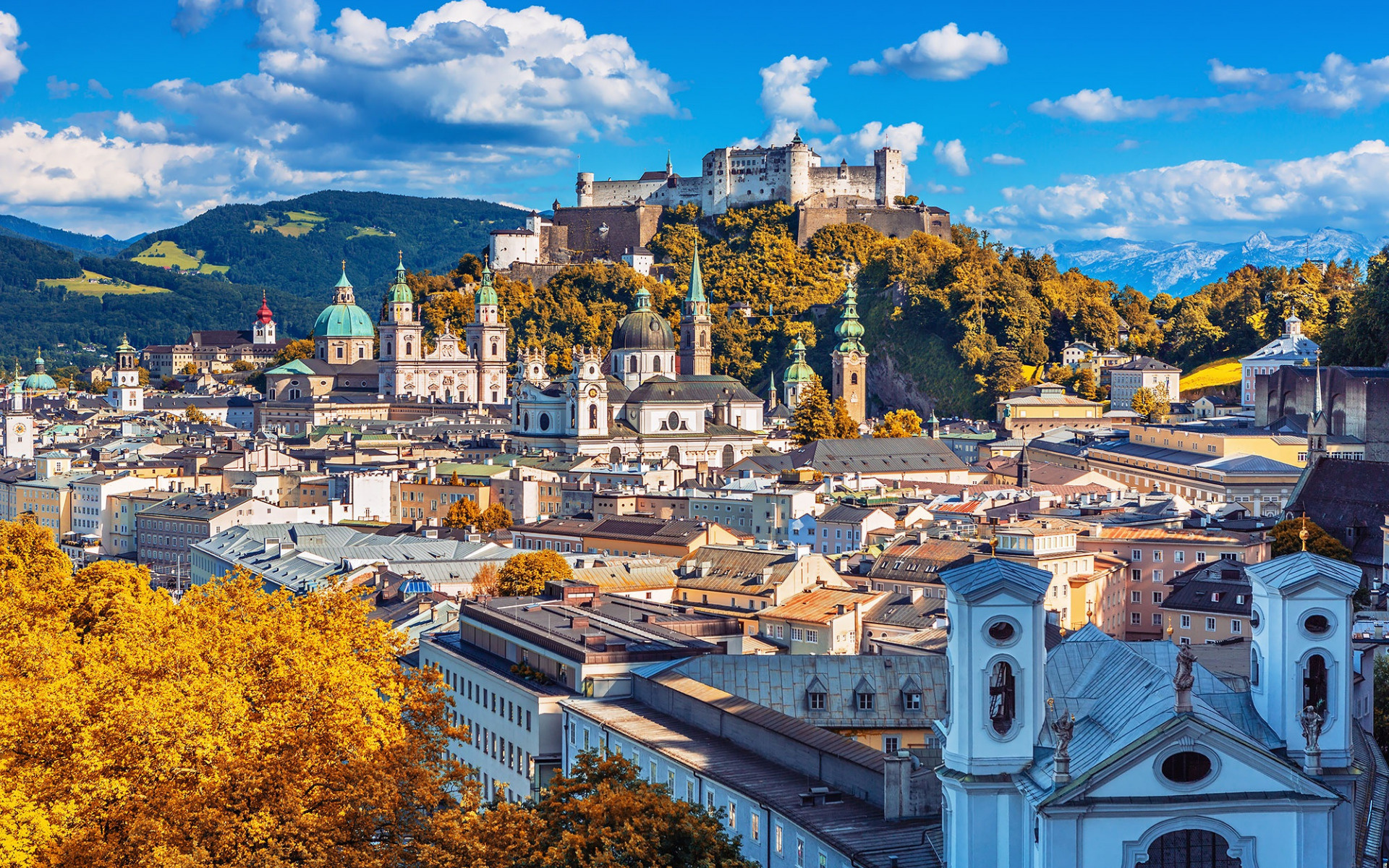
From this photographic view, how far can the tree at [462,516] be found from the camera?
85125 millimetres

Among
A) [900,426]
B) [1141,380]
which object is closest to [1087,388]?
[1141,380]

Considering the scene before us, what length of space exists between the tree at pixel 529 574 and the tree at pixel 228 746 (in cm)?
2308

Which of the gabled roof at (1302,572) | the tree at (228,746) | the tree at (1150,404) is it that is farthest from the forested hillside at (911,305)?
the gabled roof at (1302,572)

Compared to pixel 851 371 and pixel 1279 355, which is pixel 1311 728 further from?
pixel 851 371

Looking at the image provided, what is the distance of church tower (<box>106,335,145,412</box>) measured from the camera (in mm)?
156875

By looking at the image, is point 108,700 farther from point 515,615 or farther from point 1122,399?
point 1122,399

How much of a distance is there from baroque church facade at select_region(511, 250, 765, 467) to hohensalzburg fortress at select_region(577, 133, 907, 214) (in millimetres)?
22848

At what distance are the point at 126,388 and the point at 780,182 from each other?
59.8m

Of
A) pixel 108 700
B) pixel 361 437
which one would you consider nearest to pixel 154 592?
pixel 108 700

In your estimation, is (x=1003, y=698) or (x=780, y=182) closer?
(x=1003, y=698)

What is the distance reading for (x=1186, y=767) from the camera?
1984 cm

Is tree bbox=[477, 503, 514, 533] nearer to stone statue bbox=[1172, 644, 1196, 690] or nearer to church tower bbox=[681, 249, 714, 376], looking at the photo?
church tower bbox=[681, 249, 714, 376]

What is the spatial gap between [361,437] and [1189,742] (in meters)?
103

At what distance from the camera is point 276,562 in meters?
66.9
